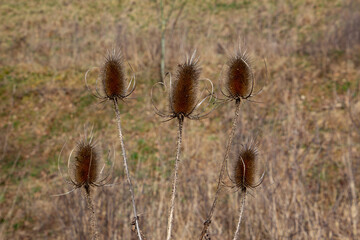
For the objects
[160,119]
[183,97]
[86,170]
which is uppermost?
[160,119]

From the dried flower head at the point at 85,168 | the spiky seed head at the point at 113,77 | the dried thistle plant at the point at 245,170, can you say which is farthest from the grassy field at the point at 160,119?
the spiky seed head at the point at 113,77

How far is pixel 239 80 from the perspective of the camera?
1.13m

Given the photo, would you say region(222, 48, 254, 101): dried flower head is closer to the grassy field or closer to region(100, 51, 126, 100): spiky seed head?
region(100, 51, 126, 100): spiky seed head

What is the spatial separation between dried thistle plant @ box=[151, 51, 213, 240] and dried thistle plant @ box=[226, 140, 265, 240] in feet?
0.70

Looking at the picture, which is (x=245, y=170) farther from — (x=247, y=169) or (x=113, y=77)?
(x=113, y=77)

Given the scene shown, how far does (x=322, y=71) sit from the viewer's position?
856cm

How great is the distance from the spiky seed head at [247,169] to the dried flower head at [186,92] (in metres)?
0.23

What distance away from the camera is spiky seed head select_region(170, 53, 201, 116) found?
104cm

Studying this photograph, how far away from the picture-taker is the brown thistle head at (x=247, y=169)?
1.14m

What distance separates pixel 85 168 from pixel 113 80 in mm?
288

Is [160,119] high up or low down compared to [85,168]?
up

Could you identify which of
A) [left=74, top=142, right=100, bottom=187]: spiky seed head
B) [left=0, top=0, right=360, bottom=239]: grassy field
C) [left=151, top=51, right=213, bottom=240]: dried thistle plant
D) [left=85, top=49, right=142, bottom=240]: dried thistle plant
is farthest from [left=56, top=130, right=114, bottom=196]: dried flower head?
[left=0, top=0, right=360, bottom=239]: grassy field

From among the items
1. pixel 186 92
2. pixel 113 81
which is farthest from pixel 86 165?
pixel 186 92

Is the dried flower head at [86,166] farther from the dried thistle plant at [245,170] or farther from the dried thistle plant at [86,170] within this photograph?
the dried thistle plant at [245,170]
